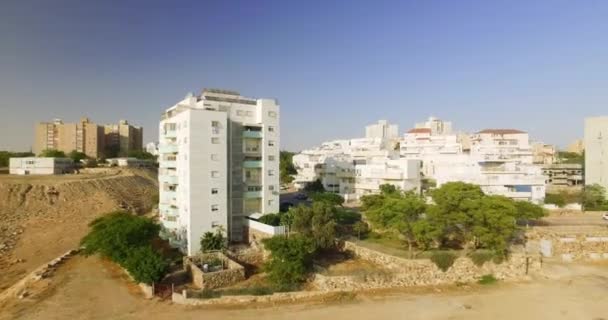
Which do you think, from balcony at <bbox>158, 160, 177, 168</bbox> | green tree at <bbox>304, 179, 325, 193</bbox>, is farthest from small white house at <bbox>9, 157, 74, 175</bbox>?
green tree at <bbox>304, 179, 325, 193</bbox>

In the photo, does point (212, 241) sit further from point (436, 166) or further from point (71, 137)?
point (71, 137)

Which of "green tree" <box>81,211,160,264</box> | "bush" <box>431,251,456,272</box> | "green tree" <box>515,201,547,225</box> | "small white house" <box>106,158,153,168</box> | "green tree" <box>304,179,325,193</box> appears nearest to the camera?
"green tree" <box>81,211,160,264</box>

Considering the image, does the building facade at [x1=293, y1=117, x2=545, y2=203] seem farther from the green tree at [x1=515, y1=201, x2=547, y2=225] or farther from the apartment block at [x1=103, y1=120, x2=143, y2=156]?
the apartment block at [x1=103, y1=120, x2=143, y2=156]

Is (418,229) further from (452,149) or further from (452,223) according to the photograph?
(452,149)

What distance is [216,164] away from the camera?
35.1 m

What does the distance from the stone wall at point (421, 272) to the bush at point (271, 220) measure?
9328 mm

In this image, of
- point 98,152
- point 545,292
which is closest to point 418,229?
point 545,292

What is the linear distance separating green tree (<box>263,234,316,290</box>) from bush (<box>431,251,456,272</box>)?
35.1 ft

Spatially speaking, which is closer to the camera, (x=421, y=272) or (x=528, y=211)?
(x=421, y=272)

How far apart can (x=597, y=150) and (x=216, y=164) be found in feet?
222

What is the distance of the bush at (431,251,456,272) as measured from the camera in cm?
2984

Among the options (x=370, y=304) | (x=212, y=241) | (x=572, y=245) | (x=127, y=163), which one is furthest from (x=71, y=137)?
(x=572, y=245)

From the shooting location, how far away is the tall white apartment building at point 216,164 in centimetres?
3400

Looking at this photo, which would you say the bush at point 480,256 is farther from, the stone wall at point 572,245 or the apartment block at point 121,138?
the apartment block at point 121,138
